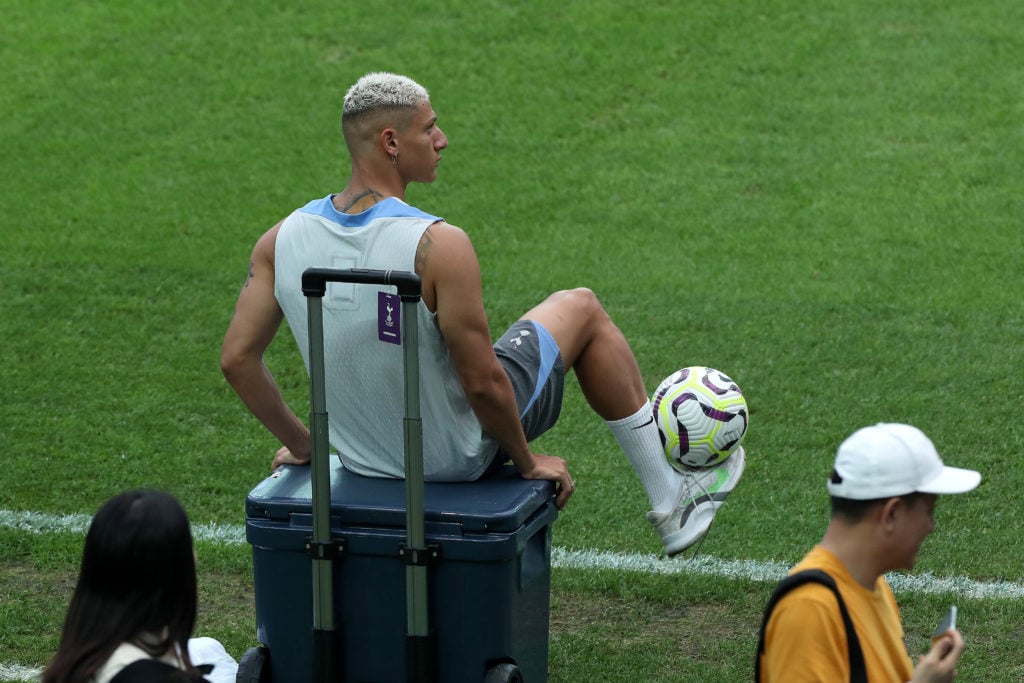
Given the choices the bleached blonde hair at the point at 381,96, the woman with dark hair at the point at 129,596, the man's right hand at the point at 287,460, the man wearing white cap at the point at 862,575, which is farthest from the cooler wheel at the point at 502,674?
the bleached blonde hair at the point at 381,96

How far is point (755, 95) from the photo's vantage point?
37.8 feet

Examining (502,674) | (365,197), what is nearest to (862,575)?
(502,674)

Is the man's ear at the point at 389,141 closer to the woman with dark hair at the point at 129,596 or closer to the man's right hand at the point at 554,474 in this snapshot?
the man's right hand at the point at 554,474

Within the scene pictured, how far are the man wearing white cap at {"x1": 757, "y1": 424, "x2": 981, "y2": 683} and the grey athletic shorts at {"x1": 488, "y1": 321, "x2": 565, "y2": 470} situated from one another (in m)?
1.79

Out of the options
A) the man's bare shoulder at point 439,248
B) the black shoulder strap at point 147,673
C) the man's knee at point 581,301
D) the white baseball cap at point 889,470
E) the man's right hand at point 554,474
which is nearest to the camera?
the black shoulder strap at point 147,673

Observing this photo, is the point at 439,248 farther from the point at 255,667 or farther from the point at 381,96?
the point at 255,667

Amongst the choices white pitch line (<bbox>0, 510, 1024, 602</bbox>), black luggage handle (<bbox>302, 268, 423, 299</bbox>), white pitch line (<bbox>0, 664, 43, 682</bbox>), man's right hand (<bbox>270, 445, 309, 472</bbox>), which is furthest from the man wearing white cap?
white pitch line (<bbox>0, 664, 43, 682</bbox>)

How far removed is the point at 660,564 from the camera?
19.9ft

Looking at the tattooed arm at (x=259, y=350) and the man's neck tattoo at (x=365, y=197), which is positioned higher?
the man's neck tattoo at (x=365, y=197)

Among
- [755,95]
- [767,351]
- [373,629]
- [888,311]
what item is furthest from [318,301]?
[755,95]

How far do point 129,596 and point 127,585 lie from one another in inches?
0.9

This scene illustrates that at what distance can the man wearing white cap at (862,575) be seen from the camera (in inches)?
117

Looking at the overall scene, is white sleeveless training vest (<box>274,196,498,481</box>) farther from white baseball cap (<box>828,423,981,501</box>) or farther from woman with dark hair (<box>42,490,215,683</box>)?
white baseball cap (<box>828,423,981,501</box>)

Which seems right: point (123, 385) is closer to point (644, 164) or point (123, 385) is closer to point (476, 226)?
point (476, 226)
